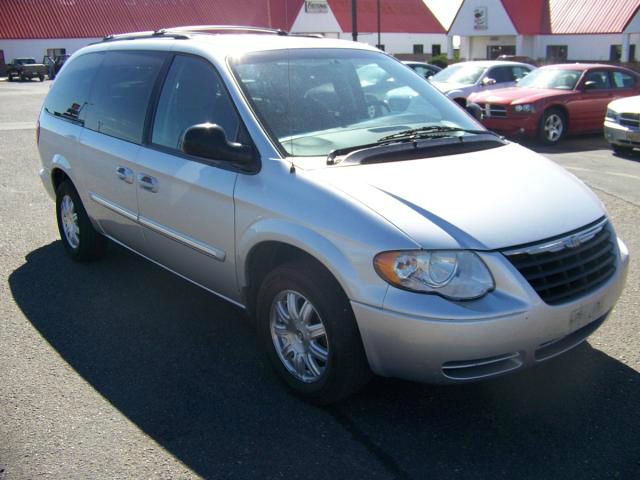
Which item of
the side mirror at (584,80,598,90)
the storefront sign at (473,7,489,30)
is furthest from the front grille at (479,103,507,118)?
the storefront sign at (473,7,489,30)

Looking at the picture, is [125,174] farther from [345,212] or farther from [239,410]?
[345,212]

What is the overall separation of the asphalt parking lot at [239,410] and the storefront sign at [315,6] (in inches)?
2076

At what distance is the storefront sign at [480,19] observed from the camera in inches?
1925

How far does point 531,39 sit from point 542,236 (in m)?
48.9

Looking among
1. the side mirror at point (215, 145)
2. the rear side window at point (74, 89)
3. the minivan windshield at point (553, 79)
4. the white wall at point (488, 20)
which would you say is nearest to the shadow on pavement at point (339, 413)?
the side mirror at point (215, 145)

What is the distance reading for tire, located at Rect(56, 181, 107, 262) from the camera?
584 cm

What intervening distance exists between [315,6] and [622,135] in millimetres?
46382

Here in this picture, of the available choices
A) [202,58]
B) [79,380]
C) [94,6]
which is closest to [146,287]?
[79,380]

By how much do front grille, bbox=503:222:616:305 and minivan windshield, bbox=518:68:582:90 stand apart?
38.5 feet

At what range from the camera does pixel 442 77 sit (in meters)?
17.1

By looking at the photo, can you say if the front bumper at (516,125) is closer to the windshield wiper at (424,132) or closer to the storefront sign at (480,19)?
the windshield wiper at (424,132)

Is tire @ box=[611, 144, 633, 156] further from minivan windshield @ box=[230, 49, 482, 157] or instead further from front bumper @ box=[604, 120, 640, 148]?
minivan windshield @ box=[230, 49, 482, 157]

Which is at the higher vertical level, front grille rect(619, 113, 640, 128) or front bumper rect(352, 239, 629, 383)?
front bumper rect(352, 239, 629, 383)

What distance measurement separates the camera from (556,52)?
155 ft
